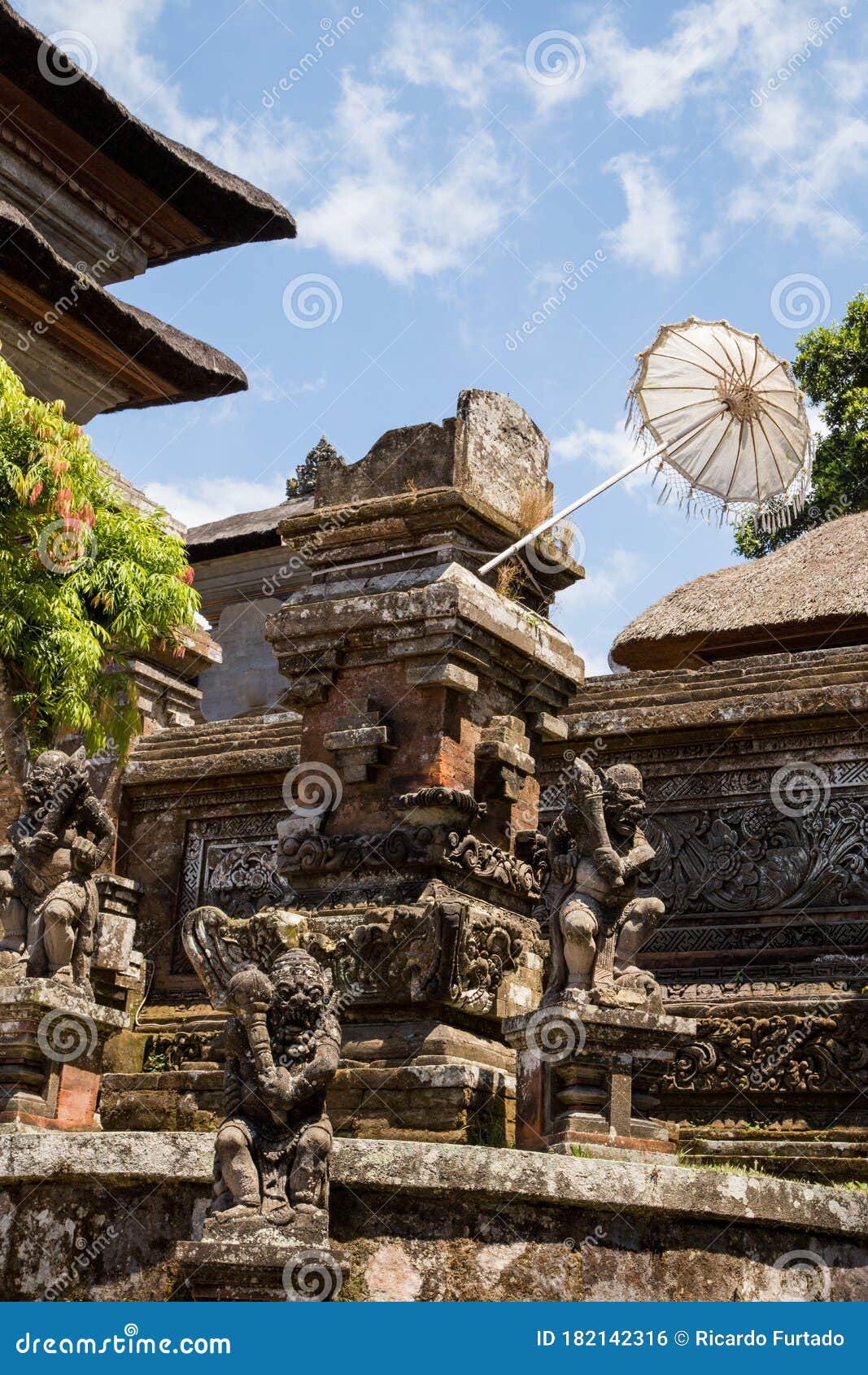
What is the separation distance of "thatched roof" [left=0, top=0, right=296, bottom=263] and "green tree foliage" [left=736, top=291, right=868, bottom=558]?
30.3 ft

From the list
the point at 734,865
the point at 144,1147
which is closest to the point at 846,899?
the point at 734,865

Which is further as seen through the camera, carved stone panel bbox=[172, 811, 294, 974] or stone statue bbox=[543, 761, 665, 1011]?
carved stone panel bbox=[172, 811, 294, 974]

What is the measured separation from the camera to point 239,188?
68.2ft

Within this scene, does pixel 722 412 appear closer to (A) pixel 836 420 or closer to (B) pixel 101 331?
(B) pixel 101 331

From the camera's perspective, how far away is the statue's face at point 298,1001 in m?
6.21

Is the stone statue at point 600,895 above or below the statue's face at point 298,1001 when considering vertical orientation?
above

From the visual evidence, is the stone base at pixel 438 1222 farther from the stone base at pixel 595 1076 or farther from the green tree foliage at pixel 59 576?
the green tree foliage at pixel 59 576

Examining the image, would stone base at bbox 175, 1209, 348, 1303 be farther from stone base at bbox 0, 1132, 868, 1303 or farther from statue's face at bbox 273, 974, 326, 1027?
statue's face at bbox 273, 974, 326, 1027

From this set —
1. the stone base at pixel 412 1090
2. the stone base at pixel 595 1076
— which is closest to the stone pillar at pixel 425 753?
the stone base at pixel 412 1090

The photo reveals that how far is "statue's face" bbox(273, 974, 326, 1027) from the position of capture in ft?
20.4

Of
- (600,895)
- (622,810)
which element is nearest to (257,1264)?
(600,895)

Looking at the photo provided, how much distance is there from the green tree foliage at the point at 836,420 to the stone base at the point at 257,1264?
832 inches

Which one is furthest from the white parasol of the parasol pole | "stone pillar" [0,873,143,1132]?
"stone pillar" [0,873,143,1132]

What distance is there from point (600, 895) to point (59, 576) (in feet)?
17.5
